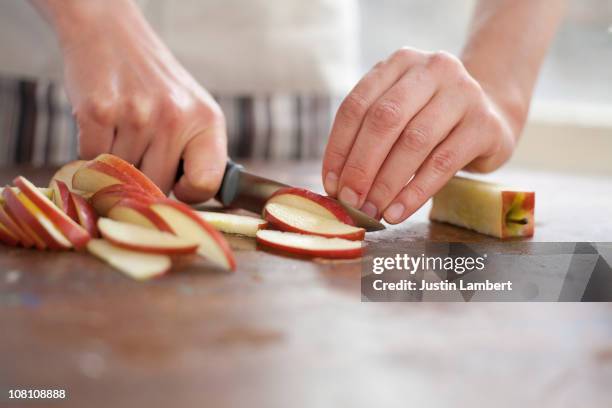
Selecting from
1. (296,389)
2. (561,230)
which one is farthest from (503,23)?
(296,389)

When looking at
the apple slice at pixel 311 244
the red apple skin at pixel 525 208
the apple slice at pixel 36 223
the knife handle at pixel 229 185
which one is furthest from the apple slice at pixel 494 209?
the apple slice at pixel 36 223

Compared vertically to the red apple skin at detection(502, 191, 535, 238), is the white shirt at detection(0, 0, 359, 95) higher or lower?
higher

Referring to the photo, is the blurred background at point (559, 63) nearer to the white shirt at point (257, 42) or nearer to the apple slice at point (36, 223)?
the white shirt at point (257, 42)

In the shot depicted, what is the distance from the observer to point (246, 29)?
2.72 m

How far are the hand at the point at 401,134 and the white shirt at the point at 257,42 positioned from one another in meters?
1.28

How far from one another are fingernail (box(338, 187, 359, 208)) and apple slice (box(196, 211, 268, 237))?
0.18 metres

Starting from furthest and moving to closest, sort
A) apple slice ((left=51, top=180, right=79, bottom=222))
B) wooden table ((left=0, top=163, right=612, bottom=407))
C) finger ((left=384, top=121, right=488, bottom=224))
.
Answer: finger ((left=384, top=121, right=488, bottom=224)) < apple slice ((left=51, top=180, right=79, bottom=222)) < wooden table ((left=0, top=163, right=612, bottom=407))

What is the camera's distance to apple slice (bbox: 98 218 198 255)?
112cm

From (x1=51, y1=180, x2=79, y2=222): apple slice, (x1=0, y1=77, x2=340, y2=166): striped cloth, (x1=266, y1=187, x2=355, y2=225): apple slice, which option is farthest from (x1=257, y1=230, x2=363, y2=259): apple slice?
(x1=0, y1=77, x2=340, y2=166): striped cloth

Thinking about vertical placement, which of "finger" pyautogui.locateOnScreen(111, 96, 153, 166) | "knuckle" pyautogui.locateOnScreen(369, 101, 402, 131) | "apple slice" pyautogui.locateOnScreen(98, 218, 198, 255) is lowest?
"apple slice" pyautogui.locateOnScreen(98, 218, 198, 255)

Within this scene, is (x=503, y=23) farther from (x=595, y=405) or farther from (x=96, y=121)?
(x=595, y=405)

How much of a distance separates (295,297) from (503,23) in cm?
135

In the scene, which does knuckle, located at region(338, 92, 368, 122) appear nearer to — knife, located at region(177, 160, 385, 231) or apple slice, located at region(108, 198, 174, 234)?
knife, located at region(177, 160, 385, 231)

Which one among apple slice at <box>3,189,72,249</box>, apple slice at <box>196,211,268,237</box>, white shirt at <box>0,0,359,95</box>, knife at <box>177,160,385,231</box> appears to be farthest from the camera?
white shirt at <box>0,0,359,95</box>
